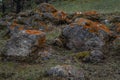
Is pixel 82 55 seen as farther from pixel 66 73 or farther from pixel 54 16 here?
pixel 54 16

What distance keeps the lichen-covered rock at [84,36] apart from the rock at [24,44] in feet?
7.37

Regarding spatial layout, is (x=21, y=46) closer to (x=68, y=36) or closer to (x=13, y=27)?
(x=68, y=36)

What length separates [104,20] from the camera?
28.2 m

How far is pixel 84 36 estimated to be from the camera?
18891mm

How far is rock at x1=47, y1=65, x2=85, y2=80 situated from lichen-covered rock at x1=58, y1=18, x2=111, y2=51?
15.6ft

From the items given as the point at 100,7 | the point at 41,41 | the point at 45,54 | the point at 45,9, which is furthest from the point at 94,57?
the point at 100,7

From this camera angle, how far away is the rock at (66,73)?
43.7 ft

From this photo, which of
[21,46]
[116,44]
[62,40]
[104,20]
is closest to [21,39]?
[21,46]

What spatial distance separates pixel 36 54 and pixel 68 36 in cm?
328

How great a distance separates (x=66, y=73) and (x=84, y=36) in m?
5.94

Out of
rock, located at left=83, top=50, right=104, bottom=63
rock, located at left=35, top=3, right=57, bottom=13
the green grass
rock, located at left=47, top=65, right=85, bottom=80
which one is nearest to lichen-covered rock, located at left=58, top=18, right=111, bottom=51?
rock, located at left=83, top=50, right=104, bottom=63

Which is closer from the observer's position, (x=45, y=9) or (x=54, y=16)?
(x=54, y=16)

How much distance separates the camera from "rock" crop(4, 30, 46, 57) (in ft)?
54.7

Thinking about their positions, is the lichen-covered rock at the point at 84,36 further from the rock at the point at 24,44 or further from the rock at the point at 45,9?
the rock at the point at 45,9
